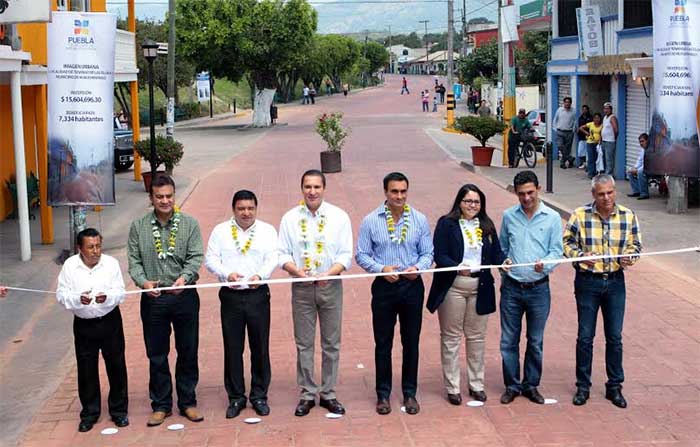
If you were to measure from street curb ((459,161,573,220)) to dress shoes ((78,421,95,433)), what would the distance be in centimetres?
1165

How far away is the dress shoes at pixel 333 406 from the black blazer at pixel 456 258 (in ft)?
3.29

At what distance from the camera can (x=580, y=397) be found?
7547 millimetres

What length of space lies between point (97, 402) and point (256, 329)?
1314 mm

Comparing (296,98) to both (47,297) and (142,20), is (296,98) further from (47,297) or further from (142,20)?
(47,297)

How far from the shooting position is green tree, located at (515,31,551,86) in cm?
5028

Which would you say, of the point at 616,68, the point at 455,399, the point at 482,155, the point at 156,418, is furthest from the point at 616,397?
the point at 482,155

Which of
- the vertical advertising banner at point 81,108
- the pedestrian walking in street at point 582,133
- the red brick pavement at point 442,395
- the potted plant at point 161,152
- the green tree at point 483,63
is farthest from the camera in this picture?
the green tree at point 483,63

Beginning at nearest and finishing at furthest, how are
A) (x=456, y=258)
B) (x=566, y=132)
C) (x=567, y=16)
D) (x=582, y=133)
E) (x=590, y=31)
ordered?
(x=456, y=258) < (x=582, y=133) < (x=590, y=31) < (x=566, y=132) < (x=567, y=16)

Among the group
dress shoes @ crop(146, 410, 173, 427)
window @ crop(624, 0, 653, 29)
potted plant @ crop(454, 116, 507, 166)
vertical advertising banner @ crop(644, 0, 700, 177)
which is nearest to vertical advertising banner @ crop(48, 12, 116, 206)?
dress shoes @ crop(146, 410, 173, 427)

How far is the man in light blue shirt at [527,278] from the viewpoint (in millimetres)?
7461

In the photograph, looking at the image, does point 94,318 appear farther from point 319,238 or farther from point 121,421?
point 319,238

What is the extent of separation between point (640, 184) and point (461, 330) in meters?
12.2

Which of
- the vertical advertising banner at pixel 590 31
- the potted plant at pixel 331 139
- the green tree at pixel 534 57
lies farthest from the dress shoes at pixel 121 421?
the green tree at pixel 534 57

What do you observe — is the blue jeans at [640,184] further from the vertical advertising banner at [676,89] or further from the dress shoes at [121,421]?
the dress shoes at [121,421]
